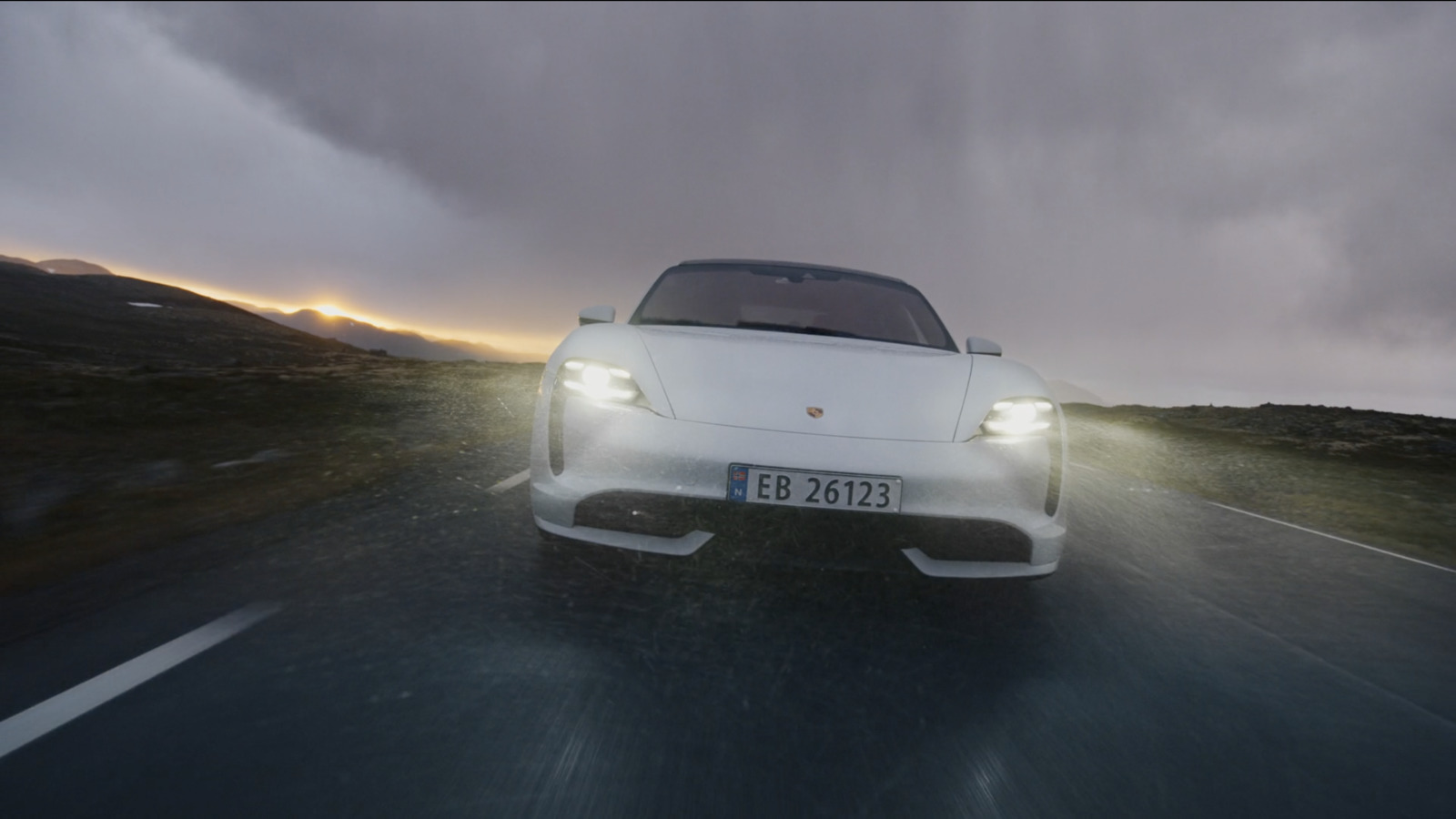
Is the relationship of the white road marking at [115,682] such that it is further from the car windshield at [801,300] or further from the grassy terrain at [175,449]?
the car windshield at [801,300]

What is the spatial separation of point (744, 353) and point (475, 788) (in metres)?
1.87

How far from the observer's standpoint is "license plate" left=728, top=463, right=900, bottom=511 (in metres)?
2.76

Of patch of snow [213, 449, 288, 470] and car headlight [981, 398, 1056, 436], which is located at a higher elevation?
car headlight [981, 398, 1056, 436]

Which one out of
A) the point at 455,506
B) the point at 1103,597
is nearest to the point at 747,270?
the point at 455,506

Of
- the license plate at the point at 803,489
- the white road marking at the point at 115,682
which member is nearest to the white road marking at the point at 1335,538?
the license plate at the point at 803,489

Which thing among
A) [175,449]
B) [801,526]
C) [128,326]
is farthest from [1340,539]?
[128,326]

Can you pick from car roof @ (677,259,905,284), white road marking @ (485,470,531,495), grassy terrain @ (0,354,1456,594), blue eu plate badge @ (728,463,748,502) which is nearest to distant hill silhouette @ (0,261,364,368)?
grassy terrain @ (0,354,1456,594)

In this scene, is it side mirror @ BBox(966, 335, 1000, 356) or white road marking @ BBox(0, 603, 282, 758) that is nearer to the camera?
white road marking @ BBox(0, 603, 282, 758)

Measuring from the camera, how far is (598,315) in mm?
4094

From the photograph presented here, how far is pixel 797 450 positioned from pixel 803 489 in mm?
132

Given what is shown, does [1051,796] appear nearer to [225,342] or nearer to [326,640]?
[326,640]

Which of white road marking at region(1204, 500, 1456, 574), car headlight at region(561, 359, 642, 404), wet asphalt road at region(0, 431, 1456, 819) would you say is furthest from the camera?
white road marking at region(1204, 500, 1456, 574)

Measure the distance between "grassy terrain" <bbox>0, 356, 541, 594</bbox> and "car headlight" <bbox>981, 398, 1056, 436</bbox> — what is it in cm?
375

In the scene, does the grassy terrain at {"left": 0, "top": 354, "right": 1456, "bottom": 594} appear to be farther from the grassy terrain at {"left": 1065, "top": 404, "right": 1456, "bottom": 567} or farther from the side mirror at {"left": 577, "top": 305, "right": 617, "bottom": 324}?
the side mirror at {"left": 577, "top": 305, "right": 617, "bottom": 324}
